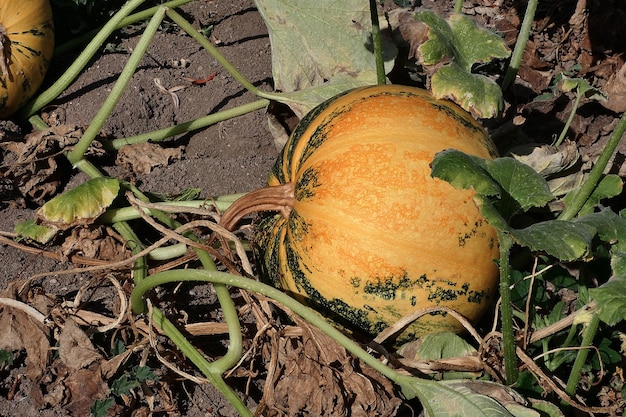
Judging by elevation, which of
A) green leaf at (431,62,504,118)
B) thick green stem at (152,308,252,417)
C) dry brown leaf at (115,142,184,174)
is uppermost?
green leaf at (431,62,504,118)

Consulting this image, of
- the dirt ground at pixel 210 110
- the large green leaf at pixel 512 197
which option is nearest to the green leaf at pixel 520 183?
the large green leaf at pixel 512 197

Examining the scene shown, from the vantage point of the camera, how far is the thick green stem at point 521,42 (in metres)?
2.63

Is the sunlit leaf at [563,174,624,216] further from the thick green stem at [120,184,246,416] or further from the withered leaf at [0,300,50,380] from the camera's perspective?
the withered leaf at [0,300,50,380]

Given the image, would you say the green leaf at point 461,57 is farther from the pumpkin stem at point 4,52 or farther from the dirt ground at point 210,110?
the pumpkin stem at point 4,52

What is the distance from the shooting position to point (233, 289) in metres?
2.60

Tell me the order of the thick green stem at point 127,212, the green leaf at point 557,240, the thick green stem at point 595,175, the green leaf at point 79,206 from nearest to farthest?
the green leaf at point 557,240
the thick green stem at point 595,175
the green leaf at point 79,206
the thick green stem at point 127,212

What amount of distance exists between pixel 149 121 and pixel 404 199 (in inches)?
58.5

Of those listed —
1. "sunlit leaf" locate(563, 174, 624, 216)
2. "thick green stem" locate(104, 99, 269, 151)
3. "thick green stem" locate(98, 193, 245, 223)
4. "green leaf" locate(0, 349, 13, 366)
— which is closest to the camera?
"sunlit leaf" locate(563, 174, 624, 216)

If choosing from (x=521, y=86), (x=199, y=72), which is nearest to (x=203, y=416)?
(x=199, y=72)

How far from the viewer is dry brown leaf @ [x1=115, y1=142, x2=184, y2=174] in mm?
2959

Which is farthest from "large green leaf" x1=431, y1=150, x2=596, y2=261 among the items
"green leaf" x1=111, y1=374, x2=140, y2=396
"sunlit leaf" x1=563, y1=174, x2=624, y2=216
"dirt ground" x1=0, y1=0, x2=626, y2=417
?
"green leaf" x1=111, y1=374, x2=140, y2=396

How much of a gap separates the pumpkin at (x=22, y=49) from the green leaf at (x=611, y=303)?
225cm

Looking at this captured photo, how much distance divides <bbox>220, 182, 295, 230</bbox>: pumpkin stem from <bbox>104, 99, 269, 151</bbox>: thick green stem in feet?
2.72

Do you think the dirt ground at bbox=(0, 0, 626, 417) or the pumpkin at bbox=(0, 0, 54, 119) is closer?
the dirt ground at bbox=(0, 0, 626, 417)
